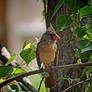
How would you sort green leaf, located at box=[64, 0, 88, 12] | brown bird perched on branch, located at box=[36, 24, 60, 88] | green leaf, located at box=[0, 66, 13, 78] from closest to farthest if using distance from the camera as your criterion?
1. green leaf, located at box=[64, 0, 88, 12]
2. green leaf, located at box=[0, 66, 13, 78]
3. brown bird perched on branch, located at box=[36, 24, 60, 88]

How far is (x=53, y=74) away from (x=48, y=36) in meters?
0.22

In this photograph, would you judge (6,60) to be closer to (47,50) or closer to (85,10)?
(47,50)

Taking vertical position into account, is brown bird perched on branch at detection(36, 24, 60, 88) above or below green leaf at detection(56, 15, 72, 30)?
below

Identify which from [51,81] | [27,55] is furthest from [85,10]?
[51,81]

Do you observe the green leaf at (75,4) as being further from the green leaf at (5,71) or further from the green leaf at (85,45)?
the green leaf at (5,71)

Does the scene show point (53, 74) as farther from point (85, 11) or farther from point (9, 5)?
point (9, 5)

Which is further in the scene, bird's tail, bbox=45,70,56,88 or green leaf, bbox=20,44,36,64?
bird's tail, bbox=45,70,56,88

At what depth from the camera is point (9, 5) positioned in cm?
513

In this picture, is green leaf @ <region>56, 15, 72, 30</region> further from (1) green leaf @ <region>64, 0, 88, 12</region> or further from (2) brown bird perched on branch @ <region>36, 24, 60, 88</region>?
(2) brown bird perched on branch @ <region>36, 24, 60, 88</region>

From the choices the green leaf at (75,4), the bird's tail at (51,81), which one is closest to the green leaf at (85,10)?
the green leaf at (75,4)

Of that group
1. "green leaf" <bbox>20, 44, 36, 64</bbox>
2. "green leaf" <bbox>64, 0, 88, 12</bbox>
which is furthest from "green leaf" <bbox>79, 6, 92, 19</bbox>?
"green leaf" <bbox>20, 44, 36, 64</bbox>

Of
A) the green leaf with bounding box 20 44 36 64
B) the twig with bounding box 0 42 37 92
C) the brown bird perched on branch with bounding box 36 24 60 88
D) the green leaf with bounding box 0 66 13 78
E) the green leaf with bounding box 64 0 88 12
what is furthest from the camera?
the brown bird perched on branch with bounding box 36 24 60 88

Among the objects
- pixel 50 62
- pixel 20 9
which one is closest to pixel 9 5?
pixel 20 9

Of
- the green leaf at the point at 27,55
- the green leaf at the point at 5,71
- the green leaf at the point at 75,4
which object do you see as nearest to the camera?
the green leaf at the point at 75,4
